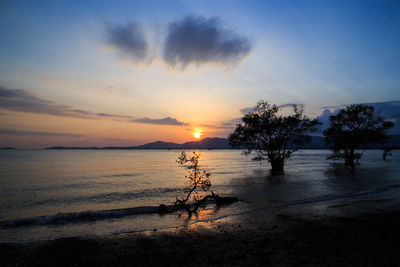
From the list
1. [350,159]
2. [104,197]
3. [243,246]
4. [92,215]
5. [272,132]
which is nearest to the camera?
[243,246]

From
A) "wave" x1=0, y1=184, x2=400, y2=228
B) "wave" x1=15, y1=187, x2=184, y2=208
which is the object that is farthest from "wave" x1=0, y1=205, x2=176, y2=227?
"wave" x1=15, y1=187, x2=184, y2=208

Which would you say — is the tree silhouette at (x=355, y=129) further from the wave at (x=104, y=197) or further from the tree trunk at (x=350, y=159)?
the wave at (x=104, y=197)

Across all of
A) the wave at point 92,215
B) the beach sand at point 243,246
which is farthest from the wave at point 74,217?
the beach sand at point 243,246

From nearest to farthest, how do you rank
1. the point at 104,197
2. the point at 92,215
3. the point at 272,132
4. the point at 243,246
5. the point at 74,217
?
the point at 243,246
the point at 74,217
the point at 92,215
the point at 104,197
the point at 272,132

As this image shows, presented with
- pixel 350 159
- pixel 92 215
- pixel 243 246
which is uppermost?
pixel 350 159

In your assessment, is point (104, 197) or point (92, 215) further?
point (104, 197)

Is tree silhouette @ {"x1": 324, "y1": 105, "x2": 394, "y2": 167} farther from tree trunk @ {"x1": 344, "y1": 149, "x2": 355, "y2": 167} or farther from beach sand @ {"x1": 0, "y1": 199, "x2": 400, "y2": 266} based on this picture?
beach sand @ {"x1": 0, "y1": 199, "x2": 400, "y2": 266}

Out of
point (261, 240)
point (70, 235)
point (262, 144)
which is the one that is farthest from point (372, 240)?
point (262, 144)

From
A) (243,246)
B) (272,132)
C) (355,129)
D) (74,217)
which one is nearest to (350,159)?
(355,129)

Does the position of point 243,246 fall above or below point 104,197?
above

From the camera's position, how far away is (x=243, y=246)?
1030 centimetres

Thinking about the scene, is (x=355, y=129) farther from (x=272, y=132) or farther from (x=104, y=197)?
(x=104, y=197)

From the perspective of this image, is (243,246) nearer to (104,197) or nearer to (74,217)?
(74,217)

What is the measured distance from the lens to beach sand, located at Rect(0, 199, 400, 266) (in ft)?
29.2
